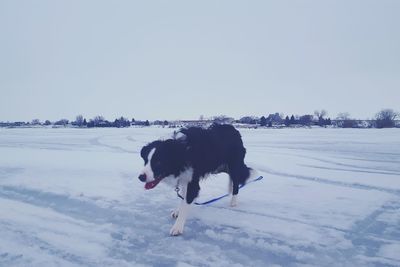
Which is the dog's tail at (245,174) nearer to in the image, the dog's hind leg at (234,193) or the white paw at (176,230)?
the dog's hind leg at (234,193)

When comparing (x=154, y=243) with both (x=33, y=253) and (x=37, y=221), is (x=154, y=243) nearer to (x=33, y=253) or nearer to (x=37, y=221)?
(x=33, y=253)

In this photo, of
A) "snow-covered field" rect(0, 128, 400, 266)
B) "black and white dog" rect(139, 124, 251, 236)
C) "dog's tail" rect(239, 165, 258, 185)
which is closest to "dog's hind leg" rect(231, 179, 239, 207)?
"black and white dog" rect(139, 124, 251, 236)

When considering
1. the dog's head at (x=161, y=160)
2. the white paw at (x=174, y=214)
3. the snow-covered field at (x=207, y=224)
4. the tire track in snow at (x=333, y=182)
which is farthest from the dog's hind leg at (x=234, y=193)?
the tire track in snow at (x=333, y=182)

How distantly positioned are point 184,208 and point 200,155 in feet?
3.05

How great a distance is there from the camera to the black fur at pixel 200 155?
194 inches

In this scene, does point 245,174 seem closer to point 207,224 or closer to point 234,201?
point 234,201

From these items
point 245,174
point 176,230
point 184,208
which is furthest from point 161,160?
point 245,174

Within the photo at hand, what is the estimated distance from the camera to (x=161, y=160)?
4.86 m

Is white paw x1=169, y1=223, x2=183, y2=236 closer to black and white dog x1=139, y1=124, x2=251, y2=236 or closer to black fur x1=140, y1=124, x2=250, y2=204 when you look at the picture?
black and white dog x1=139, y1=124, x2=251, y2=236

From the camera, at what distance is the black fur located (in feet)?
16.2

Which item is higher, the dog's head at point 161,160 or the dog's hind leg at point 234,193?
the dog's head at point 161,160

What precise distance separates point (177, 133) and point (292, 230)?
2220 millimetres

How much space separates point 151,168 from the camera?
4730 millimetres

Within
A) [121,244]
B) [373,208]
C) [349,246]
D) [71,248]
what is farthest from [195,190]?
[373,208]
